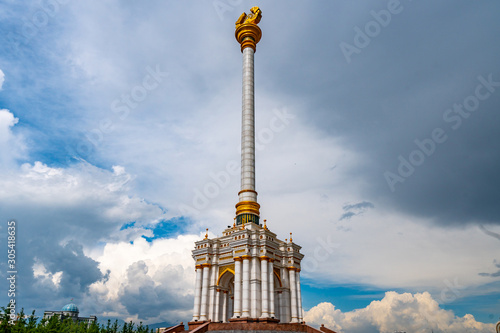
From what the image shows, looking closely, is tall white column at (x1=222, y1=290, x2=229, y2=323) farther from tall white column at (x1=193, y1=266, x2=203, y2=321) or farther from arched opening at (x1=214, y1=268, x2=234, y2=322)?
tall white column at (x1=193, y1=266, x2=203, y2=321)

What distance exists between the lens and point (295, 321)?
37.8 meters

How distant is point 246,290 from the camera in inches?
1361

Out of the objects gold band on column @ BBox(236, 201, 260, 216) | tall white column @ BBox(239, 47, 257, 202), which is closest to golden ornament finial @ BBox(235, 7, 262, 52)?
tall white column @ BBox(239, 47, 257, 202)

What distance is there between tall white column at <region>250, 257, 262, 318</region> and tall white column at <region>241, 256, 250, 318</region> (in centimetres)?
36

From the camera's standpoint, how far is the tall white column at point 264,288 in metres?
34.0

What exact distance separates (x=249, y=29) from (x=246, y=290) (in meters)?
39.3

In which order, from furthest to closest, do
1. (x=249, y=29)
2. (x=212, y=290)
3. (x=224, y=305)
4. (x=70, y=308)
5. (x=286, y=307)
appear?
(x=70, y=308) → (x=249, y=29) → (x=224, y=305) → (x=286, y=307) → (x=212, y=290)

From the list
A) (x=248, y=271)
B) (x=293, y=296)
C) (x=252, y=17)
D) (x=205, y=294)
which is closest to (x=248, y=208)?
(x=248, y=271)

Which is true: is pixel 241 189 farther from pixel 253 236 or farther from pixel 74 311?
pixel 74 311

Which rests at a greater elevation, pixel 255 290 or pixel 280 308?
pixel 255 290

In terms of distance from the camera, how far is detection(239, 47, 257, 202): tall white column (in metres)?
43.9

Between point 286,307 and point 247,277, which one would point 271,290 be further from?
point 286,307

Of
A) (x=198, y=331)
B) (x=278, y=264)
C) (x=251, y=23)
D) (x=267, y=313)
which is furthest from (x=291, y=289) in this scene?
(x=251, y=23)

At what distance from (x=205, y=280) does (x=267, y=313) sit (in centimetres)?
829
